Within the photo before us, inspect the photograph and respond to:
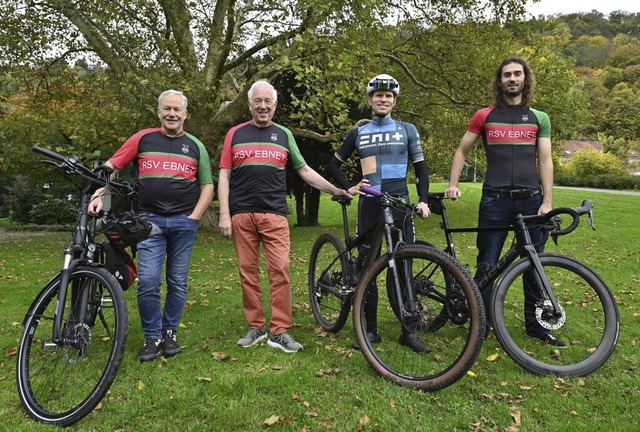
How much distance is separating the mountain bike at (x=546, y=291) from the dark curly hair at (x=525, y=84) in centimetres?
98

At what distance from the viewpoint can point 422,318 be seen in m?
3.20

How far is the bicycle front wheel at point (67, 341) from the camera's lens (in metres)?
2.79

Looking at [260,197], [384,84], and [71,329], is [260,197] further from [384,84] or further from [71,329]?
[71,329]

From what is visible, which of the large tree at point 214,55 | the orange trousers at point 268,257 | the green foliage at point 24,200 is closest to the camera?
the orange trousers at point 268,257

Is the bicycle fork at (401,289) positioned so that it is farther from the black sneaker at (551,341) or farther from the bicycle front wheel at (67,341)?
the bicycle front wheel at (67,341)

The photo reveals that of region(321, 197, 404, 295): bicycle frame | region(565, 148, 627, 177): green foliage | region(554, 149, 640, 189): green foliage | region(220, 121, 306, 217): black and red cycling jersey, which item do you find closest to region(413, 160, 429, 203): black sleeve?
region(321, 197, 404, 295): bicycle frame

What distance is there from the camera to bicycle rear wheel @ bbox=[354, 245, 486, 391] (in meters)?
2.80

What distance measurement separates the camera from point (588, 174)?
1866 inches

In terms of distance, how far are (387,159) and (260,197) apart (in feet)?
3.70

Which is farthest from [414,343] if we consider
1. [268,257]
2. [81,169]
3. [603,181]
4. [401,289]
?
[603,181]

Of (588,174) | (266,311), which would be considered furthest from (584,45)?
(266,311)

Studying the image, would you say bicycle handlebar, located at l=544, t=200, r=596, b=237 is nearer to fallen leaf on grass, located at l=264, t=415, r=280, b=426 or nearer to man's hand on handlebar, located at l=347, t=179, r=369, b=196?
man's hand on handlebar, located at l=347, t=179, r=369, b=196

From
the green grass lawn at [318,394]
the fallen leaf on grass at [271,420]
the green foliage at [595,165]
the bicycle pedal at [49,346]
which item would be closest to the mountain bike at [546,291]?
the green grass lawn at [318,394]

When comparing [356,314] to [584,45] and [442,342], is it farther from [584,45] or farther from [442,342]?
[584,45]
